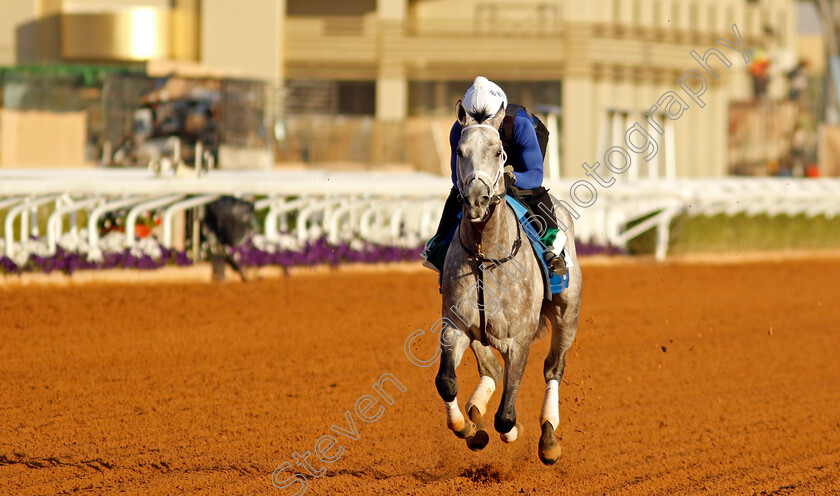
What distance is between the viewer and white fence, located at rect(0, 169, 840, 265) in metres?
11.7

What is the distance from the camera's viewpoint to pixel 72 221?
12.0 metres

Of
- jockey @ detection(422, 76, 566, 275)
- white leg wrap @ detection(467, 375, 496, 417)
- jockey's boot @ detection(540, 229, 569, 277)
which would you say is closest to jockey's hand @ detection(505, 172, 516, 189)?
jockey @ detection(422, 76, 566, 275)

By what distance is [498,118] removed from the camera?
15.8 ft

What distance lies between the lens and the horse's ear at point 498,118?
15.8ft

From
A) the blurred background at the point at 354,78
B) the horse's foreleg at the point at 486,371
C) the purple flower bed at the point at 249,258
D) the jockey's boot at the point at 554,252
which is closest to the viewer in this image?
the horse's foreleg at the point at 486,371

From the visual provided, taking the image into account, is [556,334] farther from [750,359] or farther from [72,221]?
[72,221]

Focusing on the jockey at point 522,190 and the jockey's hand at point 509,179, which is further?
the jockey at point 522,190

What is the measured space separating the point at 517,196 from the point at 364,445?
66.0 inches

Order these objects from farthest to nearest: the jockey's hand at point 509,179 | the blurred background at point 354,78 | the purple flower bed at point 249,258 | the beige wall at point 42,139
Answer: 1. the blurred background at point 354,78
2. the beige wall at point 42,139
3. the purple flower bed at point 249,258
4. the jockey's hand at point 509,179

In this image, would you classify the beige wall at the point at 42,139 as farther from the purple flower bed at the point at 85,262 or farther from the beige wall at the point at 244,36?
the purple flower bed at the point at 85,262

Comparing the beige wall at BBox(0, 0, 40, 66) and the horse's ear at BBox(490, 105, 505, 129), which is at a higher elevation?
the beige wall at BBox(0, 0, 40, 66)

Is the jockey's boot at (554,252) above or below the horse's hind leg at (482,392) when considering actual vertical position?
above

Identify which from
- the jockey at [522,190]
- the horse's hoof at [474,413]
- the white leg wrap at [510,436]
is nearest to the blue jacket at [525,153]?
the jockey at [522,190]

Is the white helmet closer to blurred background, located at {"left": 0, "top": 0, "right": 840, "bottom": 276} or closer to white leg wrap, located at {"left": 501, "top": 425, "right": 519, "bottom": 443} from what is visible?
white leg wrap, located at {"left": 501, "top": 425, "right": 519, "bottom": 443}
